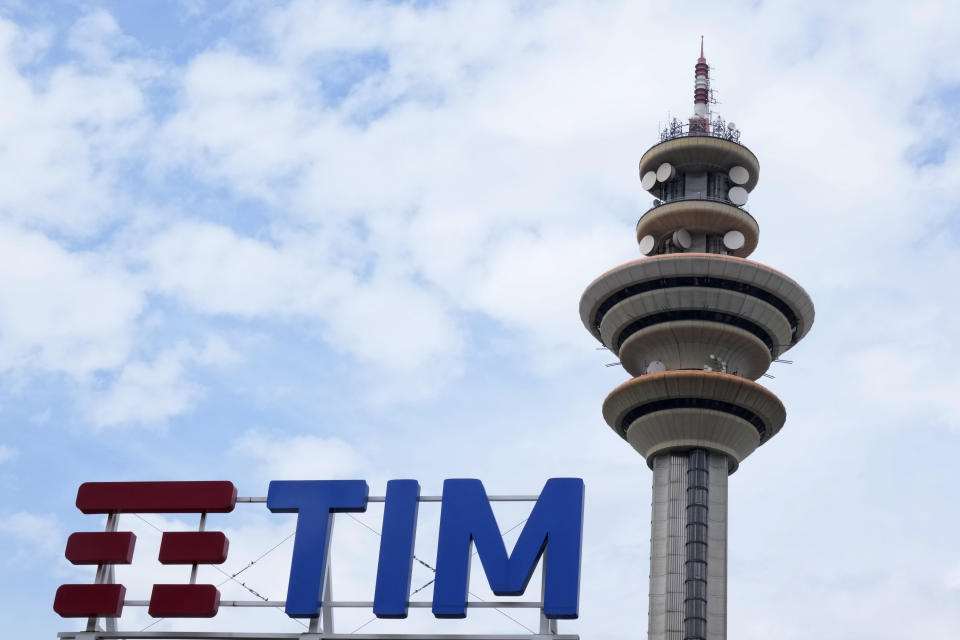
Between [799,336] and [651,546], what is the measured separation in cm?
2357

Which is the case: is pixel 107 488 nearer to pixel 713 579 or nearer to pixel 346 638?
pixel 346 638

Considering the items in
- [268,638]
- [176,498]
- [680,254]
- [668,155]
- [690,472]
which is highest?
[668,155]

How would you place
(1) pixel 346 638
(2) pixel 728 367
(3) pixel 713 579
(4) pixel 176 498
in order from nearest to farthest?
(1) pixel 346 638 < (4) pixel 176 498 < (3) pixel 713 579 < (2) pixel 728 367

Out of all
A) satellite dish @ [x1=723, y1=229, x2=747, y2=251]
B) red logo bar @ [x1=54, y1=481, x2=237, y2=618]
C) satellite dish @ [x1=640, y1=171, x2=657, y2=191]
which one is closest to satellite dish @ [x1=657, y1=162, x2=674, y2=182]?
satellite dish @ [x1=640, y1=171, x2=657, y2=191]

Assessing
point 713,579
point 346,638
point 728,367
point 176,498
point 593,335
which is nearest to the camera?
point 346,638

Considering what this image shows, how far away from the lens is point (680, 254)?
110625mm

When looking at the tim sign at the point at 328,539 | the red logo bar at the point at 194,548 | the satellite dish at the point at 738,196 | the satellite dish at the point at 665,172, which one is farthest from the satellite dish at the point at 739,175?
the red logo bar at the point at 194,548

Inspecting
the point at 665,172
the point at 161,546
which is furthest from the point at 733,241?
the point at 161,546

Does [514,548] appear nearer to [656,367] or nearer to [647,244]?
[656,367]

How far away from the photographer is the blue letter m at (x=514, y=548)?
165 ft

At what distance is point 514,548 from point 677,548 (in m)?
56.8

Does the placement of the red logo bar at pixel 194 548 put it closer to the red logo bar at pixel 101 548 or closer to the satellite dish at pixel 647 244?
the red logo bar at pixel 101 548

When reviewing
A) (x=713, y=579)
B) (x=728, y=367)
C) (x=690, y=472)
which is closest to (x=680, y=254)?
(x=728, y=367)

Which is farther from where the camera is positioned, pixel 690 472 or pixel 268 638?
pixel 690 472
